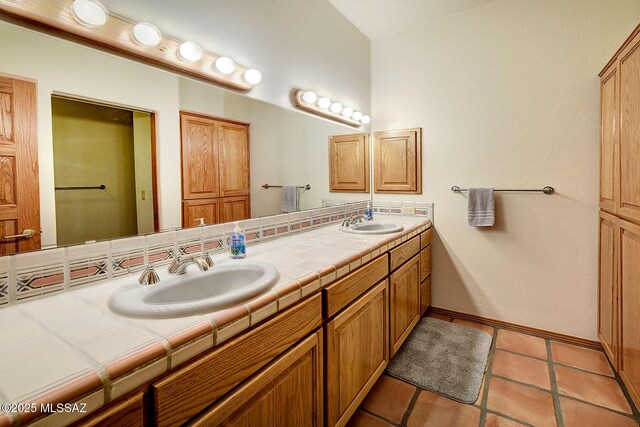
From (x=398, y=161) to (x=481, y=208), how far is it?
75 centimetres

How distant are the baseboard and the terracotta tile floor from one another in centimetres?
10

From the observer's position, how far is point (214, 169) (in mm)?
1462

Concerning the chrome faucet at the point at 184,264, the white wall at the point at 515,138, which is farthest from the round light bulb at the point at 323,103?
the chrome faucet at the point at 184,264

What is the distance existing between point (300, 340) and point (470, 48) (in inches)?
95.7

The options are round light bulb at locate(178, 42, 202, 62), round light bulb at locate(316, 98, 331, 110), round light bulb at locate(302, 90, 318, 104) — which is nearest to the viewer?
round light bulb at locate(178, 42, 202, 62)

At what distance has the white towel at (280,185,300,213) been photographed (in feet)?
6.24

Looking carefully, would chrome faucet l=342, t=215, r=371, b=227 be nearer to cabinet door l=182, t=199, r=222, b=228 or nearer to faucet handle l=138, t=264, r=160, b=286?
cabinet door l=182, t=199, r=222, b=228

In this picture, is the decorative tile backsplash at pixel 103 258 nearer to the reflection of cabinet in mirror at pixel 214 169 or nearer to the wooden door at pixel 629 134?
the reflection of cabinet in mirror at pixel 214 169

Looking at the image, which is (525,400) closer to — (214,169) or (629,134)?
(629,134)

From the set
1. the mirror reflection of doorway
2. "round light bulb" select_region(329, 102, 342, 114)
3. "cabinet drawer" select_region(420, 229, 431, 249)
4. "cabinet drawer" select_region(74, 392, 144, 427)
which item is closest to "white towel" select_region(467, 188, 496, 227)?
"cabinet drawer" select_region(420, 229, 431, 249)

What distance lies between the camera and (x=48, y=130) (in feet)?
3.16

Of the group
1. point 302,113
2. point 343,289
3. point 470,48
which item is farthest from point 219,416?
point 470,48

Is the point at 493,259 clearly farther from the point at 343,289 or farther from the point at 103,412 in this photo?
the point at 103,412

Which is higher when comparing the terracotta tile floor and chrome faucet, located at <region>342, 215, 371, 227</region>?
chrome faucet, located at <region>342, 215, 371, 227</region>
